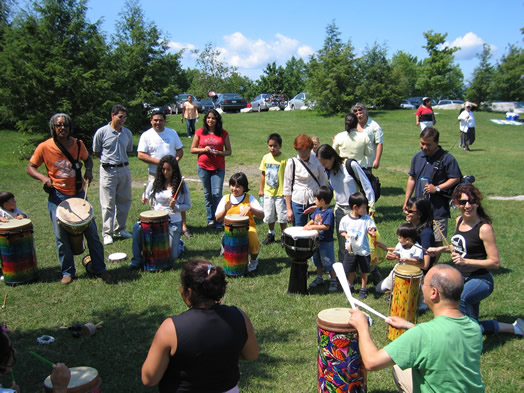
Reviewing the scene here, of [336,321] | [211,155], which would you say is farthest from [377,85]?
[336,321]

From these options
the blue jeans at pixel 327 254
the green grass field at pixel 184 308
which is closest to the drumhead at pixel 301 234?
the blue jeans at pixel 327 254

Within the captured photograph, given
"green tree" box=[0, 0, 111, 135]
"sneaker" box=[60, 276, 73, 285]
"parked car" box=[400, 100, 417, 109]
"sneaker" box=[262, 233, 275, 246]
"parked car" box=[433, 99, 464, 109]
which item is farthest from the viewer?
"parked car" box=[433, 99, 464, 109]

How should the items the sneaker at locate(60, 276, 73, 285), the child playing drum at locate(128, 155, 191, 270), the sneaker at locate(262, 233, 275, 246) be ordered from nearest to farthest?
the sneaker at locate(60, 276, 73, 285) < the child playing drum at locate(128, 155, 191, 270) < the sneaker at locate(262, 233, 275, 246)

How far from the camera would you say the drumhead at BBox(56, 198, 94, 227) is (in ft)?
19.0

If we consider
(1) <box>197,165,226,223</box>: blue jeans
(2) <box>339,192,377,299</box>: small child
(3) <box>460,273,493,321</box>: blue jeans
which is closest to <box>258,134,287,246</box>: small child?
(1) <box>197,165,226,223</box>: blue jeans

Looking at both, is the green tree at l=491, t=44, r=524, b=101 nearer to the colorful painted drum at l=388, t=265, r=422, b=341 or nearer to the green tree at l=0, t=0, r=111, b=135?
the green tree at l=0, t=0, r=111, b=135

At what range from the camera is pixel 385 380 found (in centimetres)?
403

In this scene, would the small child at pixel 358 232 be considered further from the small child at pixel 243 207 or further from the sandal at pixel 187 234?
the sandal at pixel 187 234

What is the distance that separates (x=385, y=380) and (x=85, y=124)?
14319 mm

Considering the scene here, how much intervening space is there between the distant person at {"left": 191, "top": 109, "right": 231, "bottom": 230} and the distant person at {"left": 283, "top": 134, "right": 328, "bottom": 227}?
6.54 ft

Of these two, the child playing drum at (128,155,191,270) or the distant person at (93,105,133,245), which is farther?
the distant person at (93,105,133,245)

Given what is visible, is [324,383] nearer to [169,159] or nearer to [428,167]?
[428,167]

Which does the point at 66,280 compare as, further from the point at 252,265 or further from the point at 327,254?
the point at 327,254

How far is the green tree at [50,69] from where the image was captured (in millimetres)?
15398
